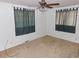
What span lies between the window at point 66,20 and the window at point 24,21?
5.87 feet

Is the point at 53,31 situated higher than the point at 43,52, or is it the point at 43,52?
the point at 53,31

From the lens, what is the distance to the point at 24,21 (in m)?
4.23

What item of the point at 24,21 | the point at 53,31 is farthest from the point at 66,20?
the point at 24,21

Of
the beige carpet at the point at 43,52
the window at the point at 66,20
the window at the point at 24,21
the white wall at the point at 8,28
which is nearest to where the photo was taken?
the beige carpet at the point at 43,52

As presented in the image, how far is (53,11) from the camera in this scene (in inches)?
207

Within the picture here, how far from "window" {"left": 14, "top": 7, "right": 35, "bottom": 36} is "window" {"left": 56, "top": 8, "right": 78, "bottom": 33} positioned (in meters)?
1.79

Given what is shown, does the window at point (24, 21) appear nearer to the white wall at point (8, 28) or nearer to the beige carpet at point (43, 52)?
the white wall at point (8, 28)

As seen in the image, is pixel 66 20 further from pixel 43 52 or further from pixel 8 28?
pixel 8 28

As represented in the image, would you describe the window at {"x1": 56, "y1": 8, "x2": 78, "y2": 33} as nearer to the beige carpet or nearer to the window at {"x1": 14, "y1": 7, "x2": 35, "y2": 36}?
the beige carpet

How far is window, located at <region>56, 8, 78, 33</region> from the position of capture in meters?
4.29

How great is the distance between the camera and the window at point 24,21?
387 cm

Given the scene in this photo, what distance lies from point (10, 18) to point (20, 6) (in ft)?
2.98

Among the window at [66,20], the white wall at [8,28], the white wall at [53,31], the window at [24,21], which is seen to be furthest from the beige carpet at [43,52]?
the window at [66,20]

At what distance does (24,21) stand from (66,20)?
268 centimetres
